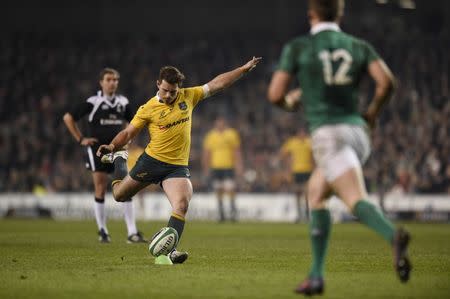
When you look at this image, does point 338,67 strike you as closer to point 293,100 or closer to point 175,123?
point 293,100

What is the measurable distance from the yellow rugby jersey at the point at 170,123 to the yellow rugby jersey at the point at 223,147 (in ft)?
45.3

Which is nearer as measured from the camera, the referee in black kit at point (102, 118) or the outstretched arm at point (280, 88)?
the outstretched arm at point (280, 88)

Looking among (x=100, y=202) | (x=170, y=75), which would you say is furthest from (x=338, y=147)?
(x=100, y=202)

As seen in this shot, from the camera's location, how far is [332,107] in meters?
7.42

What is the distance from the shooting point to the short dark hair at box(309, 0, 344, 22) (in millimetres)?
7438

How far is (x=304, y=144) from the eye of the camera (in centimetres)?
2547

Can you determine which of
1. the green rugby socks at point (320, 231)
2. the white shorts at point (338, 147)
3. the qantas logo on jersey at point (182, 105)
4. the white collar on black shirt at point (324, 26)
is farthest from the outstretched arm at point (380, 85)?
the qantas logo on jersey at point (182, 105)

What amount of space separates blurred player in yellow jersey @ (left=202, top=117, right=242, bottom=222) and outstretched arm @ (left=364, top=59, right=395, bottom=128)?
17.9 m

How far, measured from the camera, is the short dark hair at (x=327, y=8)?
24.4 feet

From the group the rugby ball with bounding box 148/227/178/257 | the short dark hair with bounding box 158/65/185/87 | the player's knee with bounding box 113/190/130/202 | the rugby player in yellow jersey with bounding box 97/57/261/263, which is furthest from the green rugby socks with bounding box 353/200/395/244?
the player's knee with bounding box 113/190/130/202

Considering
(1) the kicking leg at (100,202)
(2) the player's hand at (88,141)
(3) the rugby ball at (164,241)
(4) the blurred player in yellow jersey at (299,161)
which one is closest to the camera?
(3) the rugby ball at (164,241)

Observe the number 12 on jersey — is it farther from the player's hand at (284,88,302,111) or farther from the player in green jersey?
the player's hand at (284,88,302,111)

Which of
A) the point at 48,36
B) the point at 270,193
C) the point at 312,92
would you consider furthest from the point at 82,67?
the point at 312,92

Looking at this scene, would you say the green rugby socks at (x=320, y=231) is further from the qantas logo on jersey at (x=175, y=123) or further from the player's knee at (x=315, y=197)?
the qantas logo on jersey at (x=175, y=123)
